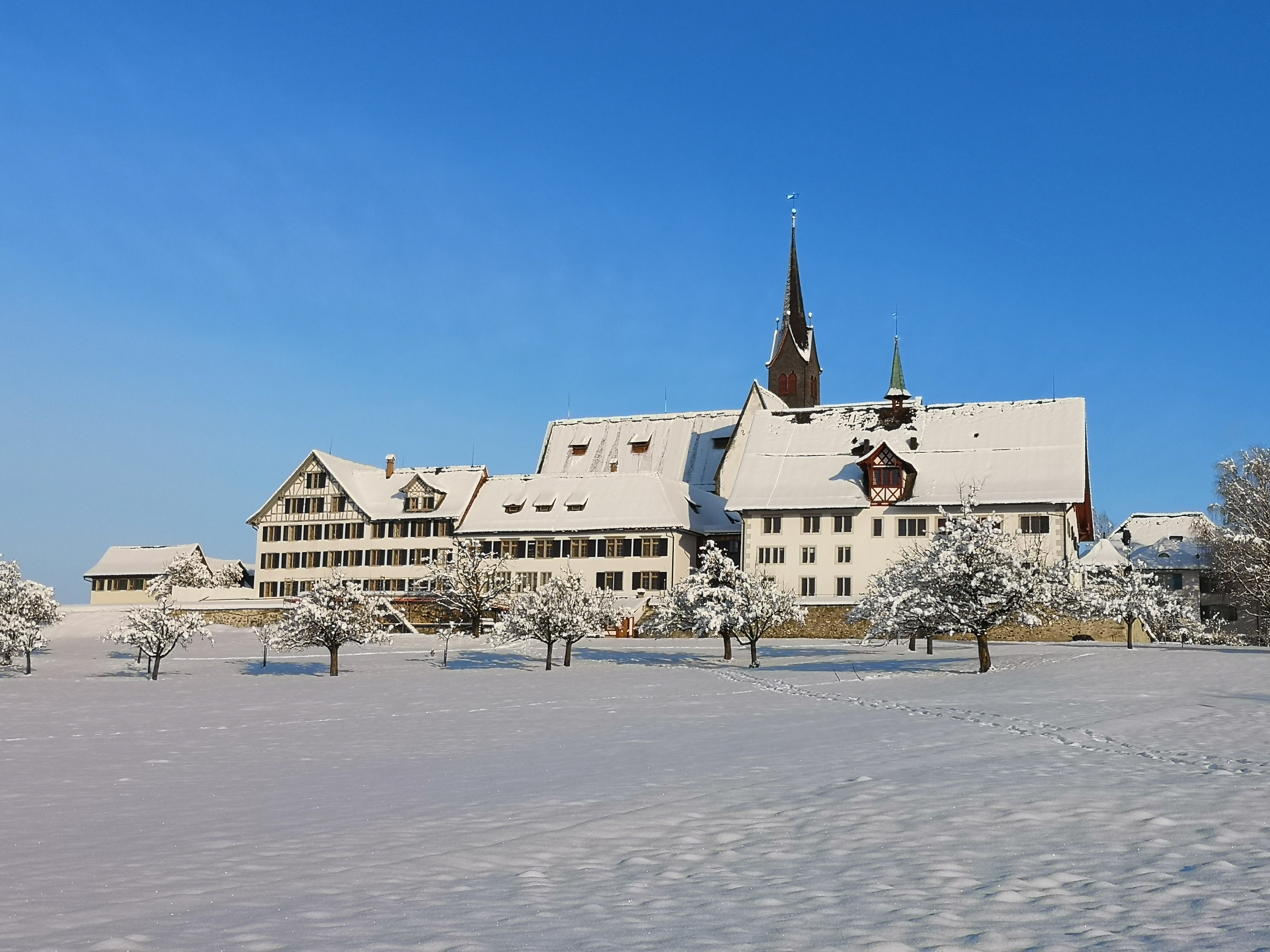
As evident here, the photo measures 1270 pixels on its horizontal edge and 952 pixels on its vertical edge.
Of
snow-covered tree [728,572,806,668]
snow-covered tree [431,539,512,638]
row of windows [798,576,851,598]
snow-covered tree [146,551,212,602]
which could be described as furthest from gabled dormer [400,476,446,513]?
snow-covered tree [728,572,806,668]

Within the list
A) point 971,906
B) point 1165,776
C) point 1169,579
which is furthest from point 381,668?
point 1169,579

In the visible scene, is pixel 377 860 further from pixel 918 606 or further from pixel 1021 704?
pixel 918 606

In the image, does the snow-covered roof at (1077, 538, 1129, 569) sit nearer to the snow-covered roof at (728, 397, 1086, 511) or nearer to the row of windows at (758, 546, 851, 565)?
the snow-covered roof at (728, 397, 1086, 511)

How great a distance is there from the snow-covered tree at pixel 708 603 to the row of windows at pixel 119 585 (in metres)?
67.8

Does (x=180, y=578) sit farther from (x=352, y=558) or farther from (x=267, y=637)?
(x=267, y=637)

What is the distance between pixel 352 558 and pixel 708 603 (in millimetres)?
40594

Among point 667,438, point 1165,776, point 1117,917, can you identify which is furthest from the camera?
point 667,438

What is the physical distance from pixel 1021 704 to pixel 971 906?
65.1 feet

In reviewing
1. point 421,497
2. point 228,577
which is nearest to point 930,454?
point 421,497

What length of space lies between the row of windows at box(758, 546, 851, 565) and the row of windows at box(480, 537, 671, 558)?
20.6 ft

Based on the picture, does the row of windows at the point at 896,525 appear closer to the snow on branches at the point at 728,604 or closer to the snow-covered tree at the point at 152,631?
the snow on branches at the point at 728,604

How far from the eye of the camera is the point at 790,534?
70562 mm

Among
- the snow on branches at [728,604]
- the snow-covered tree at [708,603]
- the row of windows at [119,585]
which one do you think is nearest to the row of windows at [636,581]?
the snow-covered tree at [708,603]

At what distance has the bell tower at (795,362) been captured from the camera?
102312 mm
